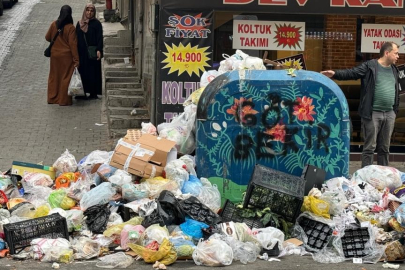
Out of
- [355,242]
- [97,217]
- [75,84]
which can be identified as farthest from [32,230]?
[75,84]

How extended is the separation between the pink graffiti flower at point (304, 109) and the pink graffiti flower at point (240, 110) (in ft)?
1.40

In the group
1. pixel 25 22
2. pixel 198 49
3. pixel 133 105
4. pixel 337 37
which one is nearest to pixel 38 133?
pixel 133 105

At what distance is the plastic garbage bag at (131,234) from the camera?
8.02 meters

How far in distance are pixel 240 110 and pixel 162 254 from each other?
2004 mm

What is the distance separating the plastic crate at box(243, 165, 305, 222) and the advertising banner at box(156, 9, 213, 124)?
397 cm

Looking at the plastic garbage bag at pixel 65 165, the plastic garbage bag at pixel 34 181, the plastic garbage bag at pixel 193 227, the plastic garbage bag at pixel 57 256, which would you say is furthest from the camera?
the plastic garbage bag at pixel 65 165

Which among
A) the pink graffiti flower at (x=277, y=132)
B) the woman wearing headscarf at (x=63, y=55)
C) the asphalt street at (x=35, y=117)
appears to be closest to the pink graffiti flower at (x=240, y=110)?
the pink graffiti flower at (x=277, y=132)

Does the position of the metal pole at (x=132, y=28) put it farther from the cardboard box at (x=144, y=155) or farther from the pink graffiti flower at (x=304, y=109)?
the pink graffiti flower at (x=304, y=109)

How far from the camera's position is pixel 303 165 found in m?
9.12

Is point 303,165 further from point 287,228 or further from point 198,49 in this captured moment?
point 198,49

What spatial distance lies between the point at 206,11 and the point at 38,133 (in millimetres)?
3409

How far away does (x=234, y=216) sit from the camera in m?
8.52

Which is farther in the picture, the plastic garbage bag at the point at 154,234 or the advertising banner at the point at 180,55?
the advertising banner at the point at 180,55

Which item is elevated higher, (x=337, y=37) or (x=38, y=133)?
(x=337, y=37)
